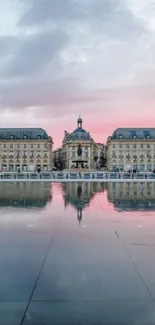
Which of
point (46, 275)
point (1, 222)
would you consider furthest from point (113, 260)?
point (1, 222)

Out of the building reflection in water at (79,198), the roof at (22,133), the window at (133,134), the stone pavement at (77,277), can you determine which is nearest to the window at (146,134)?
the window at (133,134)

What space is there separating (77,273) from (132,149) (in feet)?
484

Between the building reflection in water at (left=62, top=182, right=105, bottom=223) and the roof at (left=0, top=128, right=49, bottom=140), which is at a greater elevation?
the roof at (left=0, top=128, right=49, bottom=140)

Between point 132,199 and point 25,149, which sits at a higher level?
point 25,149

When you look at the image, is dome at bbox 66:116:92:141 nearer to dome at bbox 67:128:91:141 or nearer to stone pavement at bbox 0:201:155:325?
dome at bbox 67:128:91:141

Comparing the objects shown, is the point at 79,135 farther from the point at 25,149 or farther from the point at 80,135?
the point at 25,149

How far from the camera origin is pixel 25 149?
153 meters

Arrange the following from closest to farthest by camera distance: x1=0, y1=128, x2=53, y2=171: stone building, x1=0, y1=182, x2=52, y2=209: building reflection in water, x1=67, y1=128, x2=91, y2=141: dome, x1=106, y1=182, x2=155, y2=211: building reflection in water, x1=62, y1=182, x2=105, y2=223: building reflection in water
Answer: x1=62, y1=182, x2=105, y2=223: building reflection in water
x1=106, y1=182, x2=155, y2=211: building reflection in water
x1=0, y1=182, x2=52, y2=209: building reflection in water
x1=0, y1=128, x2=53, y2=171: stone building
x1=67, y1=128, x2=91, y2=141: dome

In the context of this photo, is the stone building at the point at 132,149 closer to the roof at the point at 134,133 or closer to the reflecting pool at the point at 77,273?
the roof at the point at 134,133

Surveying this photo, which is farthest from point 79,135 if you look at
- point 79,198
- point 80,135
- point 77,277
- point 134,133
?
point 77,277

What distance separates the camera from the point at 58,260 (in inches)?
328

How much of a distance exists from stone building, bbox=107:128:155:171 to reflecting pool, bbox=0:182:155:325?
5509 inches

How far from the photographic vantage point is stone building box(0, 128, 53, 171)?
499ft

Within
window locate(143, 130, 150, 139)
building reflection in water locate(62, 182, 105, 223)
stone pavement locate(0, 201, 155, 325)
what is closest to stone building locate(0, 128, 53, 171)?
window locate(143, 130, 150, 139)
